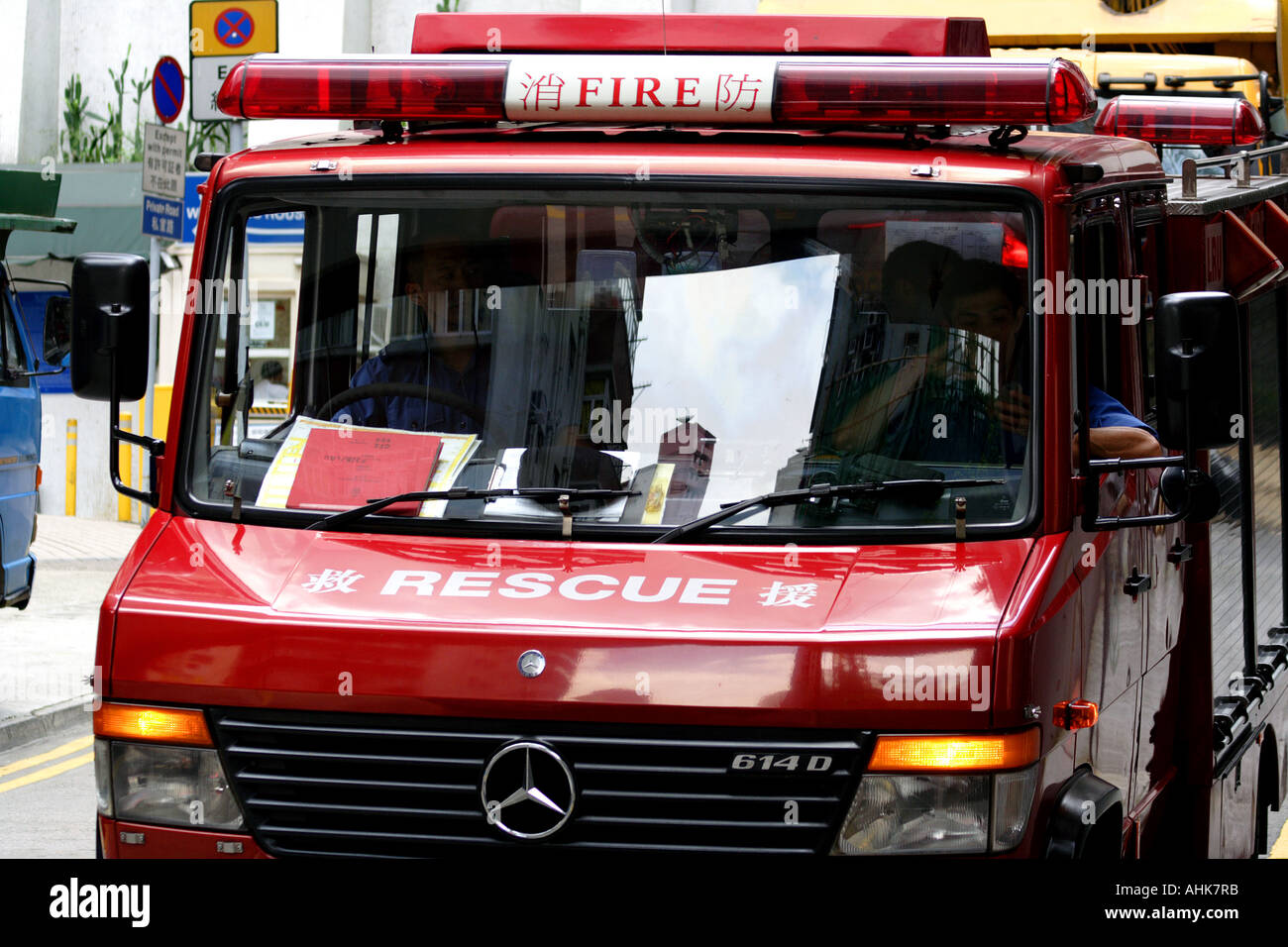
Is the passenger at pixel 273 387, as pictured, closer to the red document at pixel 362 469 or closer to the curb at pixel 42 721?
the red document at pixel 362 469

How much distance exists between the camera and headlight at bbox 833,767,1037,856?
3656 mm

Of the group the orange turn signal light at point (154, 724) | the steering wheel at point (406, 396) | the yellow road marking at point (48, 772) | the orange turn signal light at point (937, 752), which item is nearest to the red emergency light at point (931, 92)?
→ the steering wheel at point (406, 396)

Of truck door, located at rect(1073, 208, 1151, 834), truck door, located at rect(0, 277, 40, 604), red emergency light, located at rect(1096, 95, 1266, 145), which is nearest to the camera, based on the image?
truck door, located at rect(1073, 208, 1151, 834)

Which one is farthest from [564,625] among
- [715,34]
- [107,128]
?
[107,128]

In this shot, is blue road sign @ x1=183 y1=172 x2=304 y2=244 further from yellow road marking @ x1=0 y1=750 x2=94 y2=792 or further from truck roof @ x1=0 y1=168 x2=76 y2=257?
truck roof @ x1=0 y1=168 x2=76 y2=257

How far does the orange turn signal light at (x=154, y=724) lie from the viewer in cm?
387

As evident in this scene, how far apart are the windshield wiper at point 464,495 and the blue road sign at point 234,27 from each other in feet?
35.5

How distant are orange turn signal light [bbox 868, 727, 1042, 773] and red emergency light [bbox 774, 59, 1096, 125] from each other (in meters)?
1.49

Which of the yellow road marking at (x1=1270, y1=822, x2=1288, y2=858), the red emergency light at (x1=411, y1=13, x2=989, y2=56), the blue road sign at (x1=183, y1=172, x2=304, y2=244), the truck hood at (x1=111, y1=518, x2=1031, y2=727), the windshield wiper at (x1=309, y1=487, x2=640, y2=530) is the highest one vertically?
the red emergency light at (x1=411, y1=13, x2=989, y2=56)

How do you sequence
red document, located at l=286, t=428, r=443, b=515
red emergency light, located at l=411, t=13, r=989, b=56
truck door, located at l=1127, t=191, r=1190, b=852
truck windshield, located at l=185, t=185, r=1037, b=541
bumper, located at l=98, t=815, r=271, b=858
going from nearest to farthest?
bumper, located at l=98, t=815, r=271, b=858 → truck windshield, located at l=185, t=185, r=1037, b=541 → red document, located at l=286, t=428, r=443, b=515 → red emergency light, located at l=411, t=13, r=989, b=56 → truck door, located at l=1127, t=191, r=1190, b=852

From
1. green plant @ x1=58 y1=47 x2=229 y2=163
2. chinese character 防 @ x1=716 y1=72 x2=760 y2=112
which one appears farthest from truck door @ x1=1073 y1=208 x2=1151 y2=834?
green plant @ x1=58 y1=47 x2=229 y2=163

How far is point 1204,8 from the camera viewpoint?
9133 mm

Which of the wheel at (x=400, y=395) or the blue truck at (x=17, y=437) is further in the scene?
the blue truck at (x=17, y=437)

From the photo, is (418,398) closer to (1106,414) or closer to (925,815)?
(925,815)
